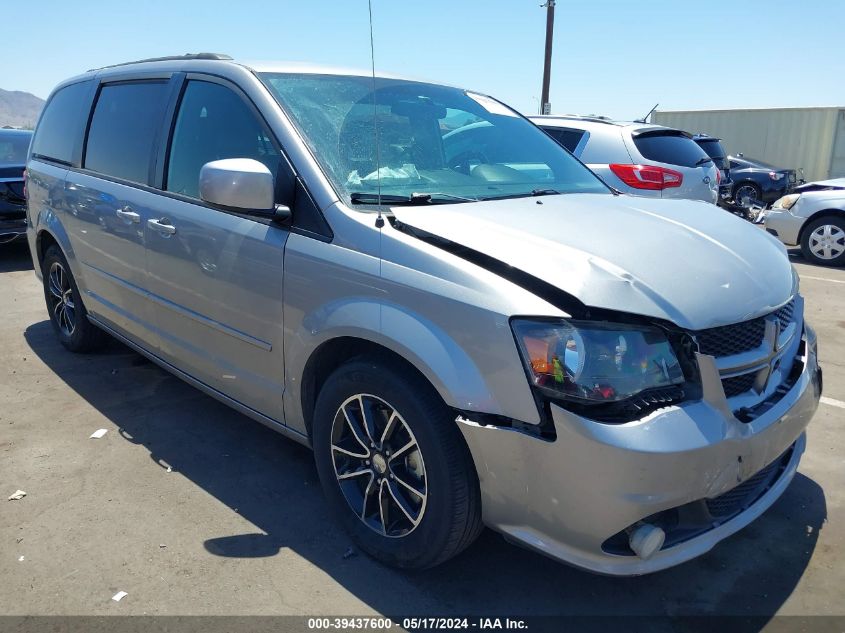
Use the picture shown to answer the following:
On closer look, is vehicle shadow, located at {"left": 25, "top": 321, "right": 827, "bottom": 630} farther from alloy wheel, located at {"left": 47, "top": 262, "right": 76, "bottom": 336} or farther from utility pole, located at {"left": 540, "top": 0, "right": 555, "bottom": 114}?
utility pole, located at {"left": 540, "top": 0, "right": 555, "bottom": 114}

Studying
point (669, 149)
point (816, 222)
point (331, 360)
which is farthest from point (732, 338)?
point (816, 222)

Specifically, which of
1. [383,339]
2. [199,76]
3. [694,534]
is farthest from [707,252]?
[199,76]

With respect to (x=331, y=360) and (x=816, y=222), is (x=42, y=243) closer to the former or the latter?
(x=331, y=360)

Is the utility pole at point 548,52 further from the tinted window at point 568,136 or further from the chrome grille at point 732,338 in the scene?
the chrome grille at point 732,338

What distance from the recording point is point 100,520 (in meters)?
2.98

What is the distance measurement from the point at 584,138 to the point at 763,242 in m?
4.66

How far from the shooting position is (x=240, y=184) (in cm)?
265

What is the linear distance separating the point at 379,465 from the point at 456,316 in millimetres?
749

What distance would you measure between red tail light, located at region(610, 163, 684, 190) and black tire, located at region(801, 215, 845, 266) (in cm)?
356

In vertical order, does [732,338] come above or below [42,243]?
above


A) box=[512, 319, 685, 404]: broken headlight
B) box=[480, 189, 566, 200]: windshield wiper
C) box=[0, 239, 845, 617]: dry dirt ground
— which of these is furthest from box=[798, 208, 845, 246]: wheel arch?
box=[512, 319, 685, 404]: broken headlight

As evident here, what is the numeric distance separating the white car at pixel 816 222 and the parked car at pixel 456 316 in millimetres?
7129

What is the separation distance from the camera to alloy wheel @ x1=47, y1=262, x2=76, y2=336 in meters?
4.93

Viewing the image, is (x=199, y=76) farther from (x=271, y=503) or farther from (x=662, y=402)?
(x=662, y=402)
